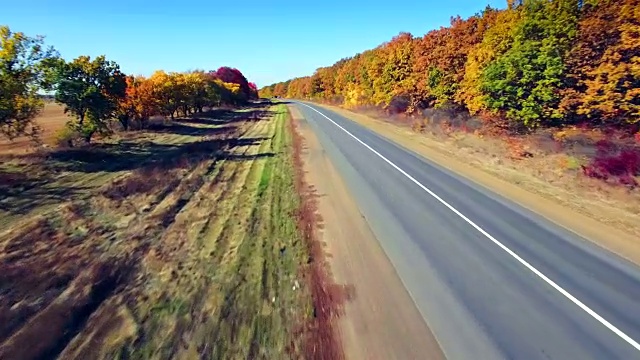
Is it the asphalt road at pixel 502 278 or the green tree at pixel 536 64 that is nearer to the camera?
the asphalt road at pixel 502 278

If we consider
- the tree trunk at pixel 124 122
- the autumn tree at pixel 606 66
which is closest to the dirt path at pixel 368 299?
the autumn tree at pixel 606 66

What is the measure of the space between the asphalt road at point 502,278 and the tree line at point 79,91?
1955 centimetres

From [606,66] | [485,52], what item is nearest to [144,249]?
[606,66]

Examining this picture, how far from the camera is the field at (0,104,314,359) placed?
720 cm

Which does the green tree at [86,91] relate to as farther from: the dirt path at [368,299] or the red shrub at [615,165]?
the red shrub at [615,165]

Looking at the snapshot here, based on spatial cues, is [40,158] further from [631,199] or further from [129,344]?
[631,199]

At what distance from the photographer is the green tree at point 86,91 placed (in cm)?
2598

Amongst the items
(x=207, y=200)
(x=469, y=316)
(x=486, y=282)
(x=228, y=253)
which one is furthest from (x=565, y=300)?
(x=207, y=200)

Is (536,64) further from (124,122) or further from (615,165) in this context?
(124,122)

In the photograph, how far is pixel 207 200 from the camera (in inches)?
626

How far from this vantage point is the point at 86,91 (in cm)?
2669

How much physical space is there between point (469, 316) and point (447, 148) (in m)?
21.9

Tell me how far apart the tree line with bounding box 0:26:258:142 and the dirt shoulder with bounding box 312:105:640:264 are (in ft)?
80.8

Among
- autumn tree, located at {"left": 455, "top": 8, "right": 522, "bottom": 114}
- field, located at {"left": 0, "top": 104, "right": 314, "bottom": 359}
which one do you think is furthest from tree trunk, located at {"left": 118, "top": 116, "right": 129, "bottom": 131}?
autumn tree, located at {"left": 455, "top": 8, "right": 522, "bottom": 114}
